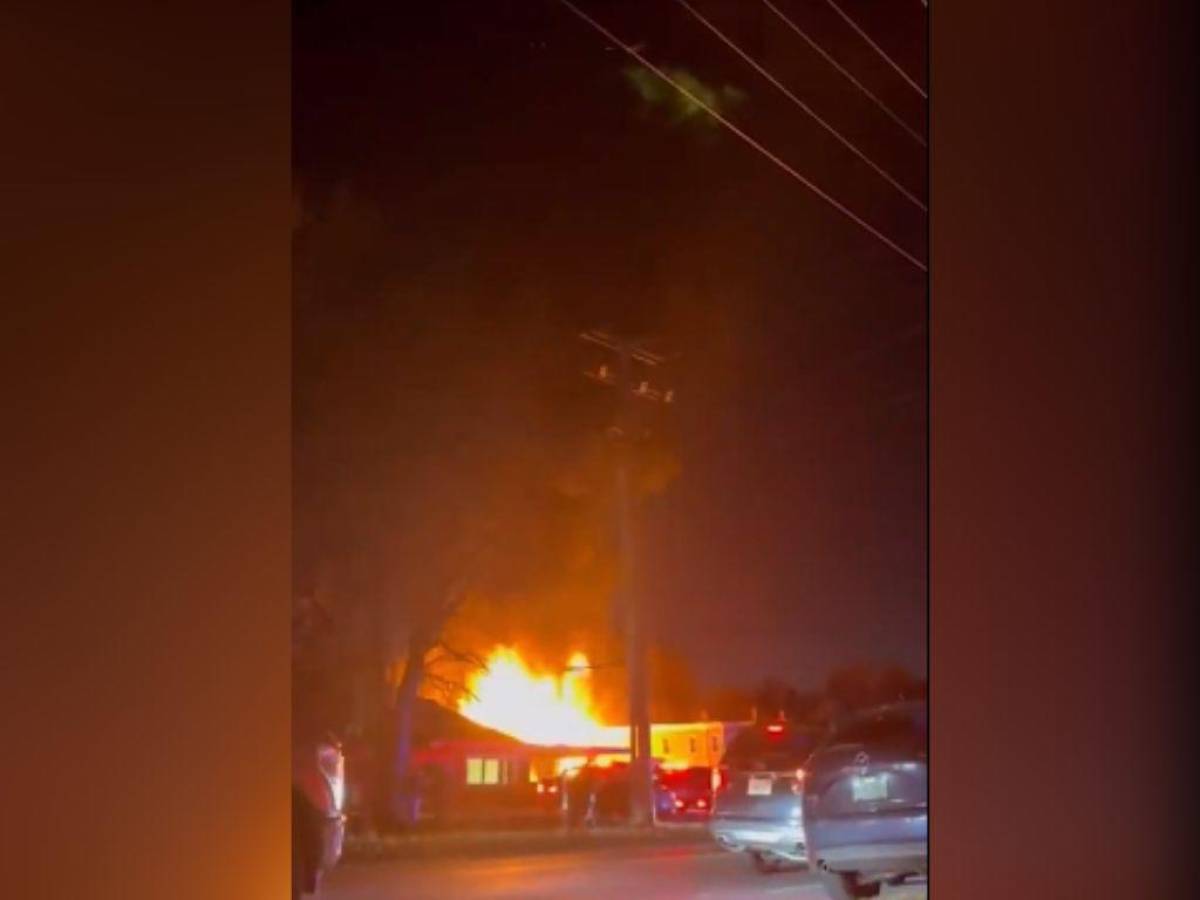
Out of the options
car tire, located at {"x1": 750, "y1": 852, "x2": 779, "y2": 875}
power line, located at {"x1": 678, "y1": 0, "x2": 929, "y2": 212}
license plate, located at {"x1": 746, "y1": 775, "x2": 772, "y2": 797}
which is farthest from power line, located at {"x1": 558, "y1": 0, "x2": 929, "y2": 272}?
car tire, located at {"x1": 750, "y1": 852, "x2": 779, "y2": 875}

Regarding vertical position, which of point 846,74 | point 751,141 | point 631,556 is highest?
point 846,74

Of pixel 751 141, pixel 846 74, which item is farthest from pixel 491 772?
pixel 846 74

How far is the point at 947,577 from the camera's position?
6.91ft

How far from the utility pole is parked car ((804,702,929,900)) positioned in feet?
0.86

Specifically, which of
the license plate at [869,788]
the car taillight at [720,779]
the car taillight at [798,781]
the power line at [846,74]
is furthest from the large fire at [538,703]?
the power line at [846,74]

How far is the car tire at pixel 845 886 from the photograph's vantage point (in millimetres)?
2104

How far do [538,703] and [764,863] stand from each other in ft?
1.43

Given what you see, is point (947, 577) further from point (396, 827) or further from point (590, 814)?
Result: point (396, 827)

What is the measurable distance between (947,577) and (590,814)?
0.68 meters

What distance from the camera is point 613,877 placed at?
209 centimetres

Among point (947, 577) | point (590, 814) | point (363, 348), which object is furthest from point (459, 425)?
point (947, 577)

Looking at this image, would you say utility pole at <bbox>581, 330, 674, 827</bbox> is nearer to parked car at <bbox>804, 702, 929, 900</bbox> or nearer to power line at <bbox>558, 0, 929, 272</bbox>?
parked car at <bbox>804, 702, 929, 900</bbox>

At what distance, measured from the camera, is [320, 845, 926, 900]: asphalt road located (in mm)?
2074

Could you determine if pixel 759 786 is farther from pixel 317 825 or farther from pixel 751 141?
pixel 751 141
